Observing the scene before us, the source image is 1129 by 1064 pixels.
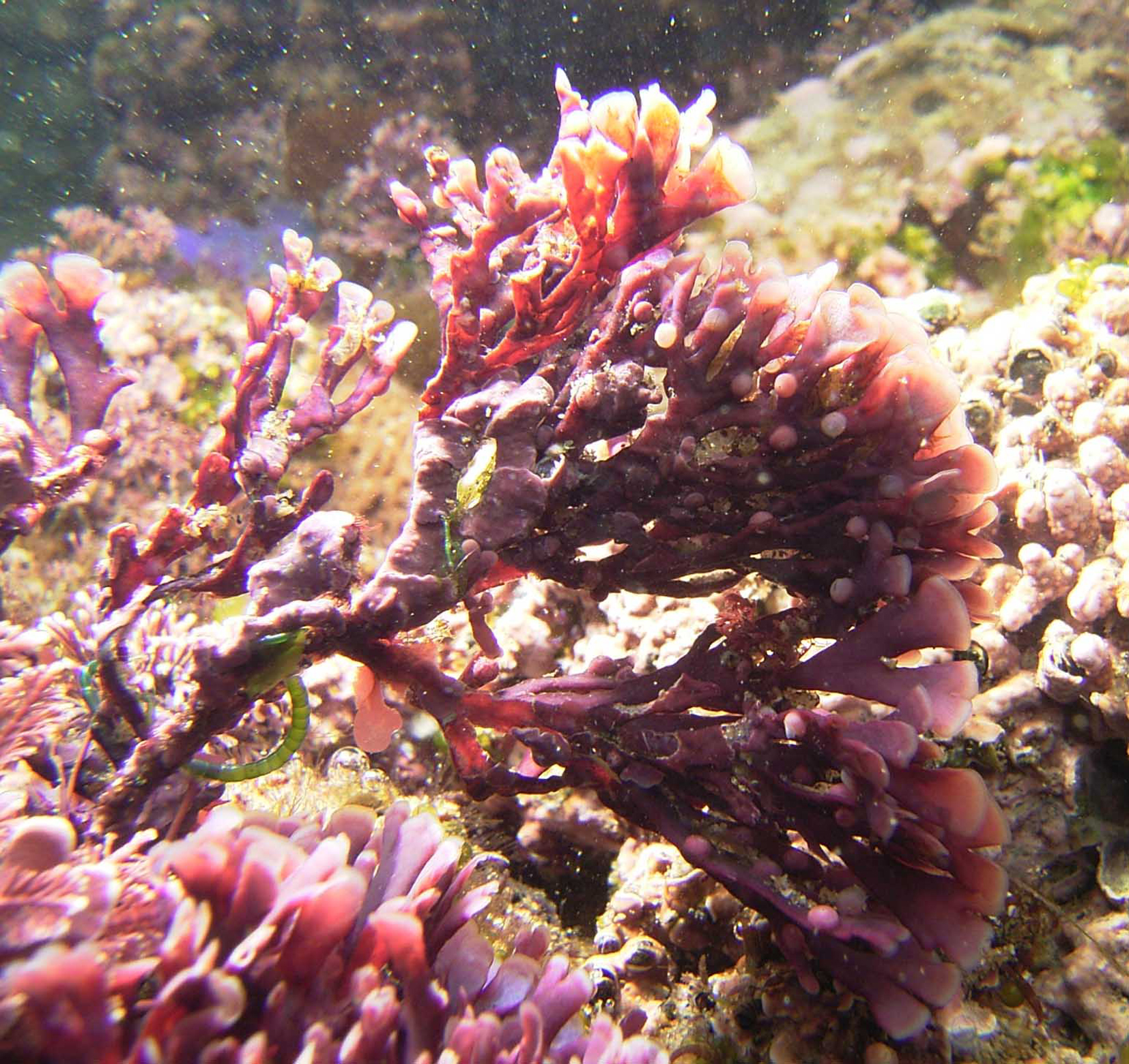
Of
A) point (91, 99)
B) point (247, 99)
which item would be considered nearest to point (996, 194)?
point (247, 99)

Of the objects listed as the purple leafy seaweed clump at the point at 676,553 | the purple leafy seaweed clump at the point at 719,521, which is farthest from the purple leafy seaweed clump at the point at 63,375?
the purple leafy seaweed clump at the point at 719,521

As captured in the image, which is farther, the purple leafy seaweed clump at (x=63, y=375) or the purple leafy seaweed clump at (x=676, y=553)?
the purple leafy seaweed clump at (x=63, y=375)

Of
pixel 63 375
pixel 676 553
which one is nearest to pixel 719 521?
pixel 676 553

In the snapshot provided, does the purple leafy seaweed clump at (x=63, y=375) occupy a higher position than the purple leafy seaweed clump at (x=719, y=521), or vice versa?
the purple leafy seaweed clump at (x=63, y=375)

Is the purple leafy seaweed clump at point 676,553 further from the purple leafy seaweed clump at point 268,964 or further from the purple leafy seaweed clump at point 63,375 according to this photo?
the purple leafy seaweed clump at point 63,375

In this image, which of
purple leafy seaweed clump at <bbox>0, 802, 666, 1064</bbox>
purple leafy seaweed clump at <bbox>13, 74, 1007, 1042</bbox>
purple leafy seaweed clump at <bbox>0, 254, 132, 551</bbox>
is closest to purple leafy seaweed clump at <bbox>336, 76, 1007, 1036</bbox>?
purple leafy seaweed clump at <bbox>13, 74, 1007, 1042</bbox>

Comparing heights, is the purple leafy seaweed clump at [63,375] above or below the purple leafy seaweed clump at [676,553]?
above

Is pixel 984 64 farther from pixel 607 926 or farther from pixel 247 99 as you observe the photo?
pixel 247 99

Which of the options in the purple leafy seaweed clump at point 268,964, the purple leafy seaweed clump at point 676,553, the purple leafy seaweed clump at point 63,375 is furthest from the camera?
the purple leafy seaweed clump at point 63,375

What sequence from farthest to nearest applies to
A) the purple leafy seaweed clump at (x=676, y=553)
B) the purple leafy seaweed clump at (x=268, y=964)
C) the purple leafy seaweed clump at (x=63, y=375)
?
the purple leafy seaweed clump at (x=63, y=375) < the purple leafy seaweed clump at (x=676, y=553) < the purple leafy seaweed clump at (x=268, y=964)
